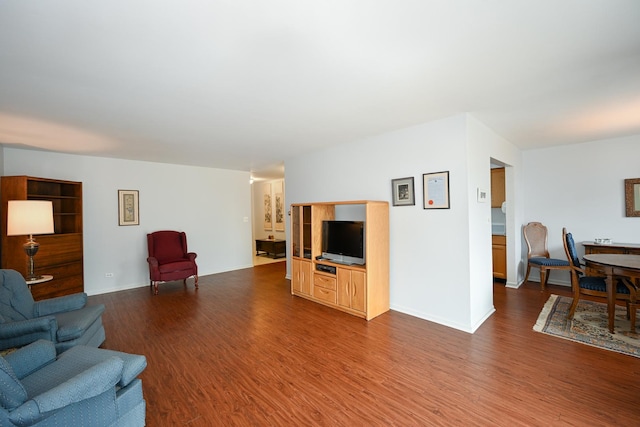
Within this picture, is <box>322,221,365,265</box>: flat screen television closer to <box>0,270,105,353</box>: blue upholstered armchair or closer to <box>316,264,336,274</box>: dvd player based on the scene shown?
<box>316,264,336,274</box>: dvd player

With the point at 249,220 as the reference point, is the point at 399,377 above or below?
below

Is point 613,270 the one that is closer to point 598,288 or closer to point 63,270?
point 598,288

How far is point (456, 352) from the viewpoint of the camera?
274cm

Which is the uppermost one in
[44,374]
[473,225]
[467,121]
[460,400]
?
[467,121]

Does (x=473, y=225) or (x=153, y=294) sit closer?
(x=473, y=225)

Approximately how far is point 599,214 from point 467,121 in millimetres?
3440

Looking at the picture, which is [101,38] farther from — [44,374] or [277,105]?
[44,374]

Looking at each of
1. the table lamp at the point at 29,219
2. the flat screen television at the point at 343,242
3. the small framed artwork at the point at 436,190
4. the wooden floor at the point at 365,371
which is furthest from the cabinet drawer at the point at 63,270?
the small framed artwork at the point at 436,190

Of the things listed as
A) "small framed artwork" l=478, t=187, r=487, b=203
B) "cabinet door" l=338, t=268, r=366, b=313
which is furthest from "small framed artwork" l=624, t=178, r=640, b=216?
"cabinet door" l=338, t=268, r=366, b=313

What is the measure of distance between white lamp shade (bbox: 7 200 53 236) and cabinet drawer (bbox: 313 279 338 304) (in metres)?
3.56

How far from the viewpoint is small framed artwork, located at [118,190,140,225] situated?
5.35 metres

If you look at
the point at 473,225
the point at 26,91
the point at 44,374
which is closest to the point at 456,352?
the point at 473,225

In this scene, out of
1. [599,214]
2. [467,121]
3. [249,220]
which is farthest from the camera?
[249,220]

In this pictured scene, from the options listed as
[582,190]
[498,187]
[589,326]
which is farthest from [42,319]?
[582,190]
